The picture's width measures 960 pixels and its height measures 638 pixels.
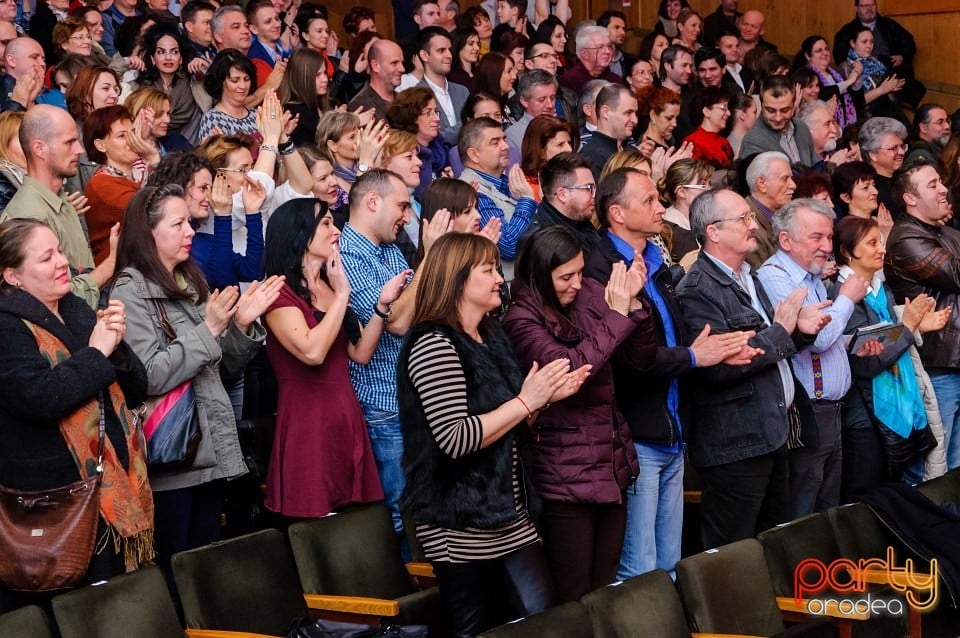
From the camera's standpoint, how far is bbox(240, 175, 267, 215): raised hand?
4.43 metres

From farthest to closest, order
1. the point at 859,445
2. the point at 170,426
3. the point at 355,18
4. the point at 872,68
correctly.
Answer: the point at 872,68 → the point at 355,18 → the point at 859,445 → the point at 170,426

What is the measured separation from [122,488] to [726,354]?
180cm

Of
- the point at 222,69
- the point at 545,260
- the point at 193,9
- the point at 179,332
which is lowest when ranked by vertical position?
the point at 179,332

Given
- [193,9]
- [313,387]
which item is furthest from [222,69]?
[313,387]

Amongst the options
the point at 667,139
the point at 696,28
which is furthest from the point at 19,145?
the point at 696,28

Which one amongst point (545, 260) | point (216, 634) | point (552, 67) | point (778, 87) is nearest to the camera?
point (216, 634)

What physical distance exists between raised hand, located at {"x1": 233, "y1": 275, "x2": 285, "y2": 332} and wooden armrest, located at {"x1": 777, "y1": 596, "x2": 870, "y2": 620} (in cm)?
166

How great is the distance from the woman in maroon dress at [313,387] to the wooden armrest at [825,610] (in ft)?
4.03

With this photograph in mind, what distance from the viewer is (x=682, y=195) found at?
17.7 feet

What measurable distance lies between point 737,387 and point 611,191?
0.75 m

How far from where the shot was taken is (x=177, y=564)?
321 cm

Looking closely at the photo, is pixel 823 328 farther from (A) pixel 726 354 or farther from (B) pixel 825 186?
(B) pixel 825 186

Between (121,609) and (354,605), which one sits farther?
(354,605)

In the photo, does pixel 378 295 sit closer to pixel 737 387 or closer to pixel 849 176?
pixel 737 387
